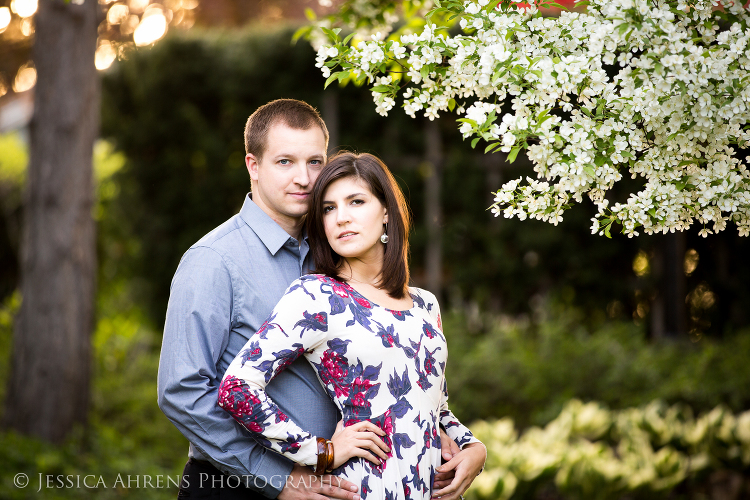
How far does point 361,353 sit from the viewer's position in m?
1.87

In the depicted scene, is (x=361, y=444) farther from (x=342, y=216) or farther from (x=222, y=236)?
(x=222, y=236)

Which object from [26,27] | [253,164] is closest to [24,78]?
[26,27]

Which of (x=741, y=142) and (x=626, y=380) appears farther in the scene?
(x=626, y=380)

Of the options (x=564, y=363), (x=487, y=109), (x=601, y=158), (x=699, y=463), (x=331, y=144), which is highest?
(x=331, y=144)

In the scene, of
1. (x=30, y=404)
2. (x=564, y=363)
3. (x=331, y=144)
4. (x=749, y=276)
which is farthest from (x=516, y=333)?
(x=30, y=404)

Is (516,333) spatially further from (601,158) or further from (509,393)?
(601,158)

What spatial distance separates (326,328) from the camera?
6.11 ft

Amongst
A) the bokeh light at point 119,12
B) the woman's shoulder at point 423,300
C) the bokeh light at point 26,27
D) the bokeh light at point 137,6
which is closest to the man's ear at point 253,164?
the woman's shoulder at point 423,300

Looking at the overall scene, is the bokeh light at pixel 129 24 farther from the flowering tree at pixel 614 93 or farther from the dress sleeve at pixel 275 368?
the dress sleeve at pixel 275 368

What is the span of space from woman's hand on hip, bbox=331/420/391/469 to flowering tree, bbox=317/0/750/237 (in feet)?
2.44

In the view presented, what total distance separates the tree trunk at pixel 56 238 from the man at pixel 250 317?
3.33 m

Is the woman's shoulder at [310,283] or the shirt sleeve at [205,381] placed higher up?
the woman's shoulder at [310,283]

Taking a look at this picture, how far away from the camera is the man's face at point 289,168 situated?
214 centimetres

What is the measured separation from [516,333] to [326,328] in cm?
469
